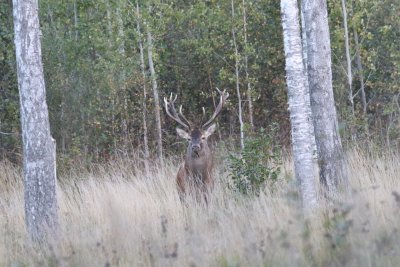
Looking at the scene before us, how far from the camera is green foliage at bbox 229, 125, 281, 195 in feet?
43.0

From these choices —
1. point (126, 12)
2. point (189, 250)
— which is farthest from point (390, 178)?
point (126, 12)

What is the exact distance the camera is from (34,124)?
34.4 ft

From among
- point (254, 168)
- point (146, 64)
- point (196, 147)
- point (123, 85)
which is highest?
point (146, 64)

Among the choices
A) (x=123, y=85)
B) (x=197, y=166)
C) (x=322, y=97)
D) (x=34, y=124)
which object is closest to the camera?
(x=34, y=124)

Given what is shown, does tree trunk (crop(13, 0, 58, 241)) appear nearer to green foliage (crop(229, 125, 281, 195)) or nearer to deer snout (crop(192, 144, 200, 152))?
green foliage (crop(229, 125, 281, 195))

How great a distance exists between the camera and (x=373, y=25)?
21422mm

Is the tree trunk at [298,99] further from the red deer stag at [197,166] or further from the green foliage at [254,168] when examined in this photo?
the red deer stag at [197,166]

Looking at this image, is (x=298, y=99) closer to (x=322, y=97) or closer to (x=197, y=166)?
(x=322, y=97)

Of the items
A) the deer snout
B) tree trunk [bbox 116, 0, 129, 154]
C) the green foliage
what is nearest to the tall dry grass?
the green foliage

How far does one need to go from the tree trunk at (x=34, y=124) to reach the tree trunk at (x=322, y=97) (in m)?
3.24

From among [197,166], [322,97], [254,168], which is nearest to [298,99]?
[322,97]

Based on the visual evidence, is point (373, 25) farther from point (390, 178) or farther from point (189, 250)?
point (189, 250)

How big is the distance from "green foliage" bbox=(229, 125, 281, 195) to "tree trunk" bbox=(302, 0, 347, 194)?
1641 mm

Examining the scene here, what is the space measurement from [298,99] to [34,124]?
2990 millimetres
